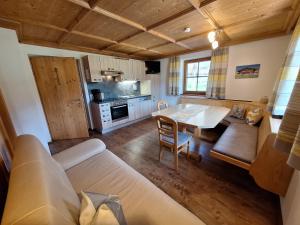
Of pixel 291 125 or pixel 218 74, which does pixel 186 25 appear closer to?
pixel 218 74

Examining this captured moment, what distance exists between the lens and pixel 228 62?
3.40 meters

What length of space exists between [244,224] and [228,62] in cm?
350

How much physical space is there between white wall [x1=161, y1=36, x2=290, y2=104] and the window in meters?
0.73

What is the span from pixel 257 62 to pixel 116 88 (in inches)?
156

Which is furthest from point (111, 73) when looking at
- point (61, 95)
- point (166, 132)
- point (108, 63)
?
point (166, 132)

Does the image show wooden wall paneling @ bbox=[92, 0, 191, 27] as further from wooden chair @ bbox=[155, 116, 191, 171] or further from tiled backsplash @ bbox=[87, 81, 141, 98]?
tiled backsplash @ bbox=[87, 81, 141, 98]

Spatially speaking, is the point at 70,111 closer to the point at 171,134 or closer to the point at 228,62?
the point at 171,134

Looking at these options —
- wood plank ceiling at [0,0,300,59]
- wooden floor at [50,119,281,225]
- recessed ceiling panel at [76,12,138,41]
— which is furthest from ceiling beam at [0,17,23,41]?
wooden floor at [50,119,281,225]

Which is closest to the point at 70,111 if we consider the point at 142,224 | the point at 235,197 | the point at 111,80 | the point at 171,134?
the point at 111,80

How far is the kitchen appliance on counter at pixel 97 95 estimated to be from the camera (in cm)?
353

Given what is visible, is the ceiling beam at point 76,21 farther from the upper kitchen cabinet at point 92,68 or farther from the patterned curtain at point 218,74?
the patterned curtain at point 218,74

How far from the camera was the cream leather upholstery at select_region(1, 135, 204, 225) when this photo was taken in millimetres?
479

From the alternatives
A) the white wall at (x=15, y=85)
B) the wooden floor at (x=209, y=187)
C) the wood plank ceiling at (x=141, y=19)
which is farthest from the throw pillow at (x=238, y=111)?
the white wall at (x=15, y=85)

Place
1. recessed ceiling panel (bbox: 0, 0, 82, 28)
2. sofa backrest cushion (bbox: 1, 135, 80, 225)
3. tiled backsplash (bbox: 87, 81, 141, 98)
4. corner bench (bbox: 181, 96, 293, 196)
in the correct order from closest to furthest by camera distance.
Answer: sofa backrest cushion (bbox: 1, 135, 80, 225) < corner bench (bbox: 181, 96, 293, 196) < recessed ceiling panel (bbox: 0, 0, 82, 28) < tiled backsplash (bbox: 87, 81, 141, 98)
